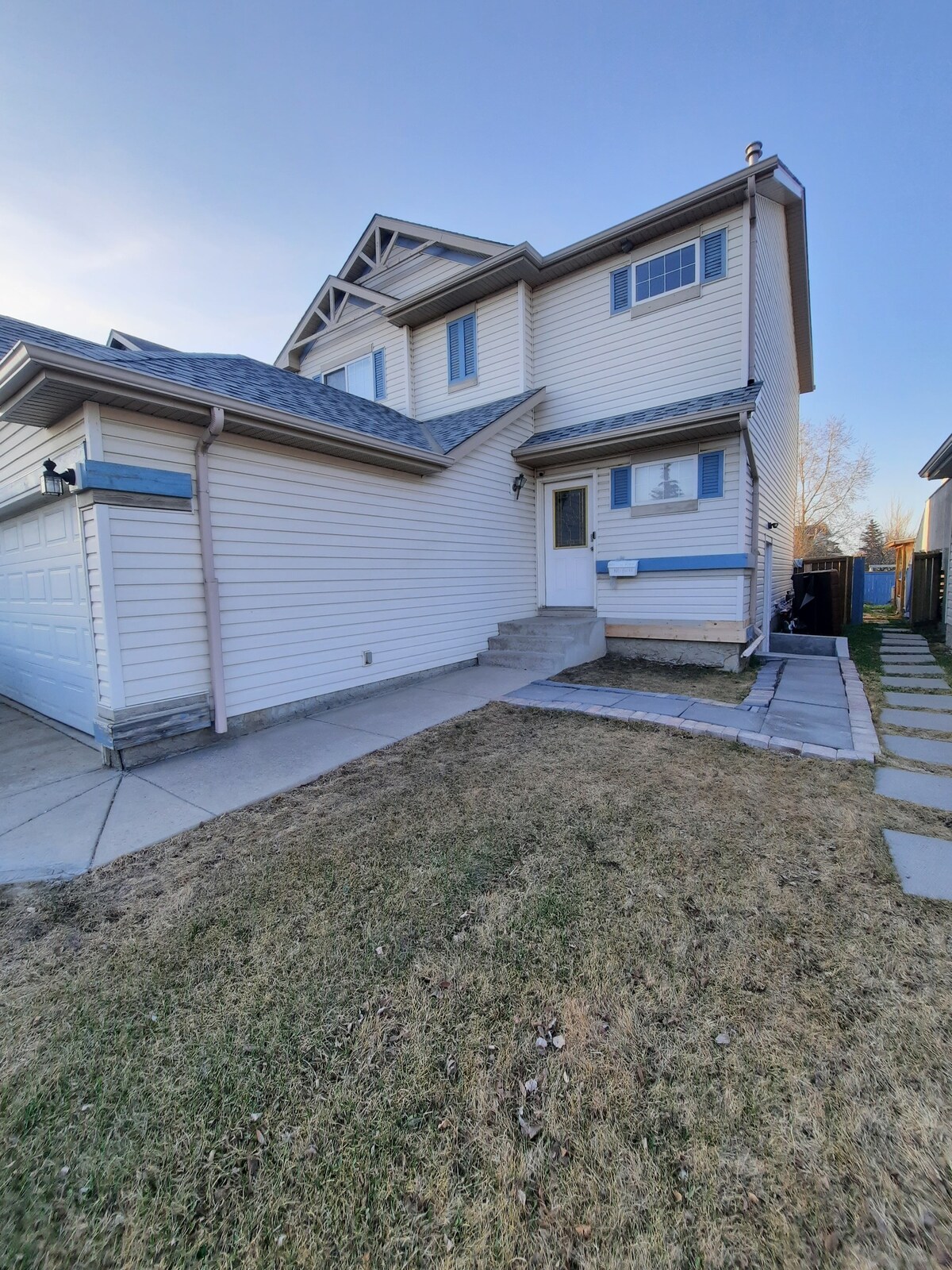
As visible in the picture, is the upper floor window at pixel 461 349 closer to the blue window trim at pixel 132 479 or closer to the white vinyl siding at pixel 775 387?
the white vinyl siding at pixel 775 387

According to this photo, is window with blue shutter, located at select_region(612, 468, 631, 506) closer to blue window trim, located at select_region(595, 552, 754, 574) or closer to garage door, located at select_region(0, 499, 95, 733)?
blue window trim, located at select_region(595, 552, 754, 574)

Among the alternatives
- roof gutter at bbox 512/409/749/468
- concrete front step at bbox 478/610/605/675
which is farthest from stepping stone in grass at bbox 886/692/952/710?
roof gutter at bbox 512/409/749/468

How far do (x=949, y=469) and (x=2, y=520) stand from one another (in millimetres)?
15110

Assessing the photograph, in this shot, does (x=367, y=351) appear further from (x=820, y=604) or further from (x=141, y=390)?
(x=820, y=604)

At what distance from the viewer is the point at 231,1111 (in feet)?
4.65

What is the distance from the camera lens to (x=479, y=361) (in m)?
8.73

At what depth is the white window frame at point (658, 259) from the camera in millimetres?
7082

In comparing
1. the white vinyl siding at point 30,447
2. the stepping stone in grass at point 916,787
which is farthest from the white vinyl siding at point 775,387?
the white vinyl siding at point 30,447

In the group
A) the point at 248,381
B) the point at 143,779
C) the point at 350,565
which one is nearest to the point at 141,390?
the point at 248,381

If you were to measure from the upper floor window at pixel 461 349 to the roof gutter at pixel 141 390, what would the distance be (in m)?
4.22

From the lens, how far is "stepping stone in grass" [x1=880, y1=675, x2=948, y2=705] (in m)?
5.78

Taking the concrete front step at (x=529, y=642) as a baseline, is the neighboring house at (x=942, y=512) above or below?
above

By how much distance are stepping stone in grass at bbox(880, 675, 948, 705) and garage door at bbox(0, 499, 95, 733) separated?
27.7 ft

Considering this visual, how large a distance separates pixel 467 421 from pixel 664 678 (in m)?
4.87
